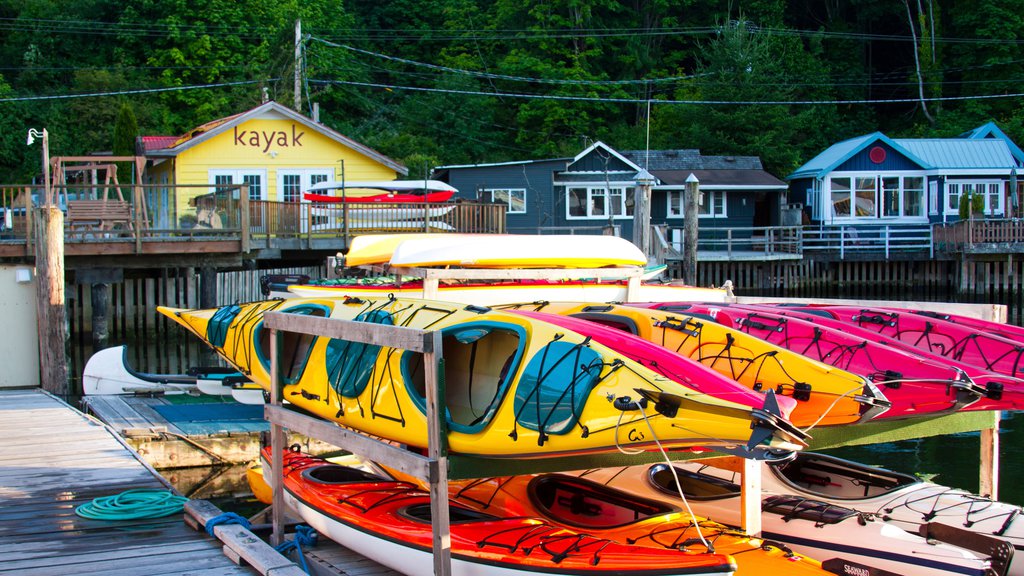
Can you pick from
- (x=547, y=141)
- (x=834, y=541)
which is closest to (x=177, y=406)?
(x=834, y=541)

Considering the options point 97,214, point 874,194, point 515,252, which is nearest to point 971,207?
point 874,194

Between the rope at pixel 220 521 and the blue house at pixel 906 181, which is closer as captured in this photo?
the rope at pixel 220 521

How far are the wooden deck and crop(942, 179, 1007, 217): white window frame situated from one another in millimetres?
33770

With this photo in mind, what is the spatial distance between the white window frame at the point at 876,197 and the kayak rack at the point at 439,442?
100.0ft

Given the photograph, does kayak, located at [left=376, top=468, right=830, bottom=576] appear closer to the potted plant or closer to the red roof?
the red roof

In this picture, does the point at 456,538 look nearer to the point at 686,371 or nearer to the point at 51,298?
the point at 686,371

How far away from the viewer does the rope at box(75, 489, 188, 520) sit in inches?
314

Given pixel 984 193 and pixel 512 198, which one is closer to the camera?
pixel 512 198

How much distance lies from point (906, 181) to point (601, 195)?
37.4ft

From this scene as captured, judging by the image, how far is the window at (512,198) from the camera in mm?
36344

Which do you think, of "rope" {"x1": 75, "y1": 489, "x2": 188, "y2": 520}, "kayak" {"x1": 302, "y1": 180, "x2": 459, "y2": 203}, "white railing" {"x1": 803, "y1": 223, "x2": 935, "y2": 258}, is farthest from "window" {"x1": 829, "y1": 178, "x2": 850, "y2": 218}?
"rope" {"x1": 75, "y1": 489, "x2": 188, "y2": 520}

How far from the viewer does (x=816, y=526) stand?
7.75m

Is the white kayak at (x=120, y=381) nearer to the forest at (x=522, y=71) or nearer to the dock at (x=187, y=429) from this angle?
the dock at (x=187, y=429)

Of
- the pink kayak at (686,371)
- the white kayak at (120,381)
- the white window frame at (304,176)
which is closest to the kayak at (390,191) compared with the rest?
the white window frame at (304,176)
